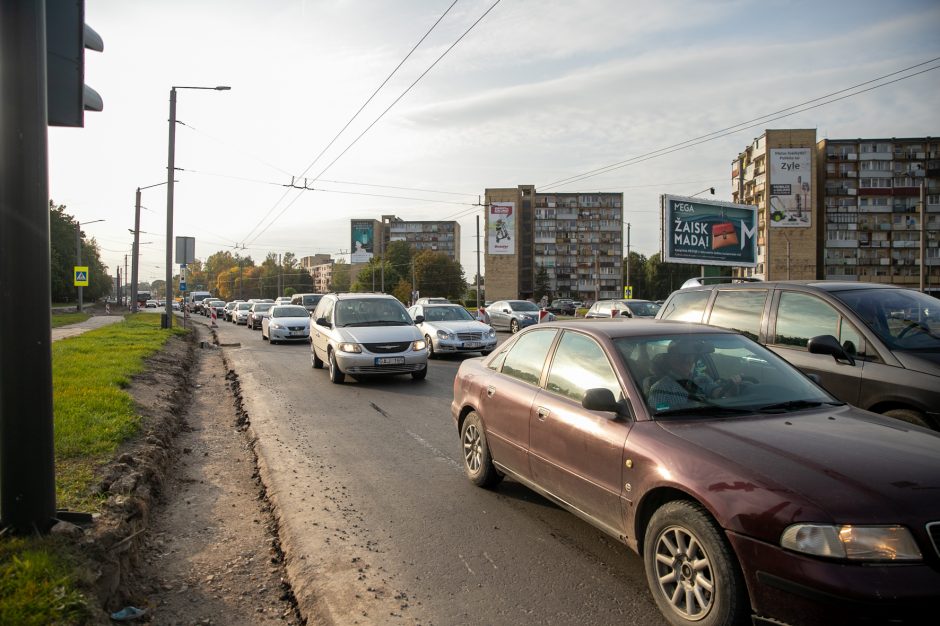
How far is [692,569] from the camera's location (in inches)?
111

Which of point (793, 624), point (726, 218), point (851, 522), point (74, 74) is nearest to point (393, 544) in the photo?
point (793, 624)

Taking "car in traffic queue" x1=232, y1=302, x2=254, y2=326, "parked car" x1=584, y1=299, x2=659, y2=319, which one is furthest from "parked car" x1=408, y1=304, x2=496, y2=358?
"car in traffic queue" x1=232, y1=302, x2=254, y2=326

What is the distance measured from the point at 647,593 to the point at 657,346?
58.2 inches

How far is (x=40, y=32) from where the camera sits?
335 centimetres

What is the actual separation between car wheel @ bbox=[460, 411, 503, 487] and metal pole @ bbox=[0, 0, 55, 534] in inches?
117

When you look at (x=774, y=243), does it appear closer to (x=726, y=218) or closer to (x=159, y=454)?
(x=726, y=218)

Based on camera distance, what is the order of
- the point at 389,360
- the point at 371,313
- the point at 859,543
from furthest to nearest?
1. the point at 371,313
2. the point at 389,360
3. the point at 859,543

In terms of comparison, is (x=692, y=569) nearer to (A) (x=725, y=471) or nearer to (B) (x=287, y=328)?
(A) (x=725, y=471)

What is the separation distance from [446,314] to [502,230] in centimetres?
7046

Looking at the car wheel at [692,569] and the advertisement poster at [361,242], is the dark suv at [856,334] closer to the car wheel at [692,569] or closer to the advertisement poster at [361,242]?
the car wheel at [692,569]

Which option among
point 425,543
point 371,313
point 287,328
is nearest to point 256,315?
point 287,328

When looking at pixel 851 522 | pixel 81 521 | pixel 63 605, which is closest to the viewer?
pixel 851 522

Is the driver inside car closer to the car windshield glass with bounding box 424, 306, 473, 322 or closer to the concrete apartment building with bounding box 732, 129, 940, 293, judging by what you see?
the car windshield glass with bounding box 424, 306, 473, 322

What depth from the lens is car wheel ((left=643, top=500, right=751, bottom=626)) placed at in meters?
2.61
